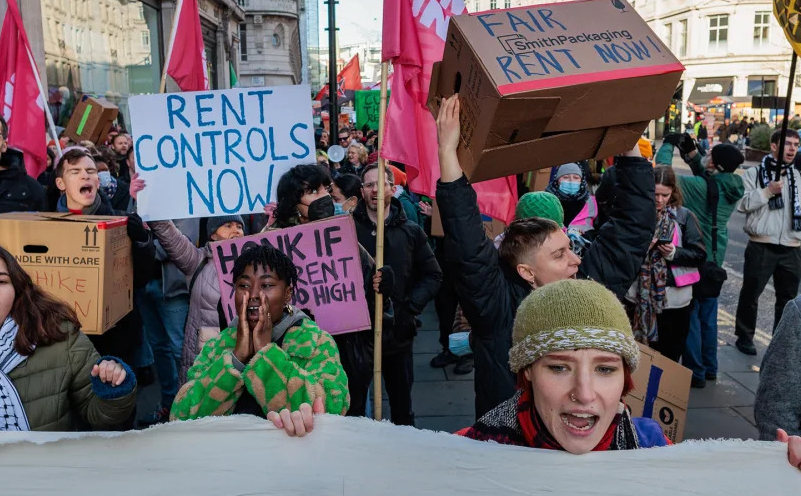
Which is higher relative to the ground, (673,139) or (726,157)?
(673,139)

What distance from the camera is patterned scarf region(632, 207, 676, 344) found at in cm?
506

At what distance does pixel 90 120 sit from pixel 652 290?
21.8 feet

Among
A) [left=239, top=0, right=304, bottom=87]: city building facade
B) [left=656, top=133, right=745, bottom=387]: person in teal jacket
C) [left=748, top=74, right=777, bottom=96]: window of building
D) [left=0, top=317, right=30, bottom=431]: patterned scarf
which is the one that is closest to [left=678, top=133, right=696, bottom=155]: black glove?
[left=656, top=133, right=745, bottom=387]: person in teal jacket

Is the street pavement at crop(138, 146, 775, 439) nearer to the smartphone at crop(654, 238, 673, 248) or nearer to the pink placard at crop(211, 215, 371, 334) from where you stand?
the smartphone at crop(654, 238, 673, 248)

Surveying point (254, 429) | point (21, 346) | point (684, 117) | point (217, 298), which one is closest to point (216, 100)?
point (217, 298)

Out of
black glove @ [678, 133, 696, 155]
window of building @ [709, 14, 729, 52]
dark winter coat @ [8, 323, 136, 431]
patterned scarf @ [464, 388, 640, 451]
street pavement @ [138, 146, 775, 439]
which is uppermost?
window of building @ [709, 14, 729, 52]

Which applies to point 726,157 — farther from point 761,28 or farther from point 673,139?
point 761,28

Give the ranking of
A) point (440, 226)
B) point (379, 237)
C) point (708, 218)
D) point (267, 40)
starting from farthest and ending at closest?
point (267, 40), point (440, 226), point (708, 218), point (379, 237)

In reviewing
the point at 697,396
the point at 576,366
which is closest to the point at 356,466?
the point at 576,366

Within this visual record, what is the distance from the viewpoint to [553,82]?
2.35m

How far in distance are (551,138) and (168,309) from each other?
343 centimetres

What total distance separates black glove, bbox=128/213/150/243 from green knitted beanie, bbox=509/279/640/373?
2774 mm

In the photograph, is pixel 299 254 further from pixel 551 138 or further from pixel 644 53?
pixel 644 53

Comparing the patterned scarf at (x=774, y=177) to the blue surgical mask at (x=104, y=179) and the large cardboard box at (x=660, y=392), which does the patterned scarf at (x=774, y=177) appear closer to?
the large cardboard box at (x=660, y=392)
